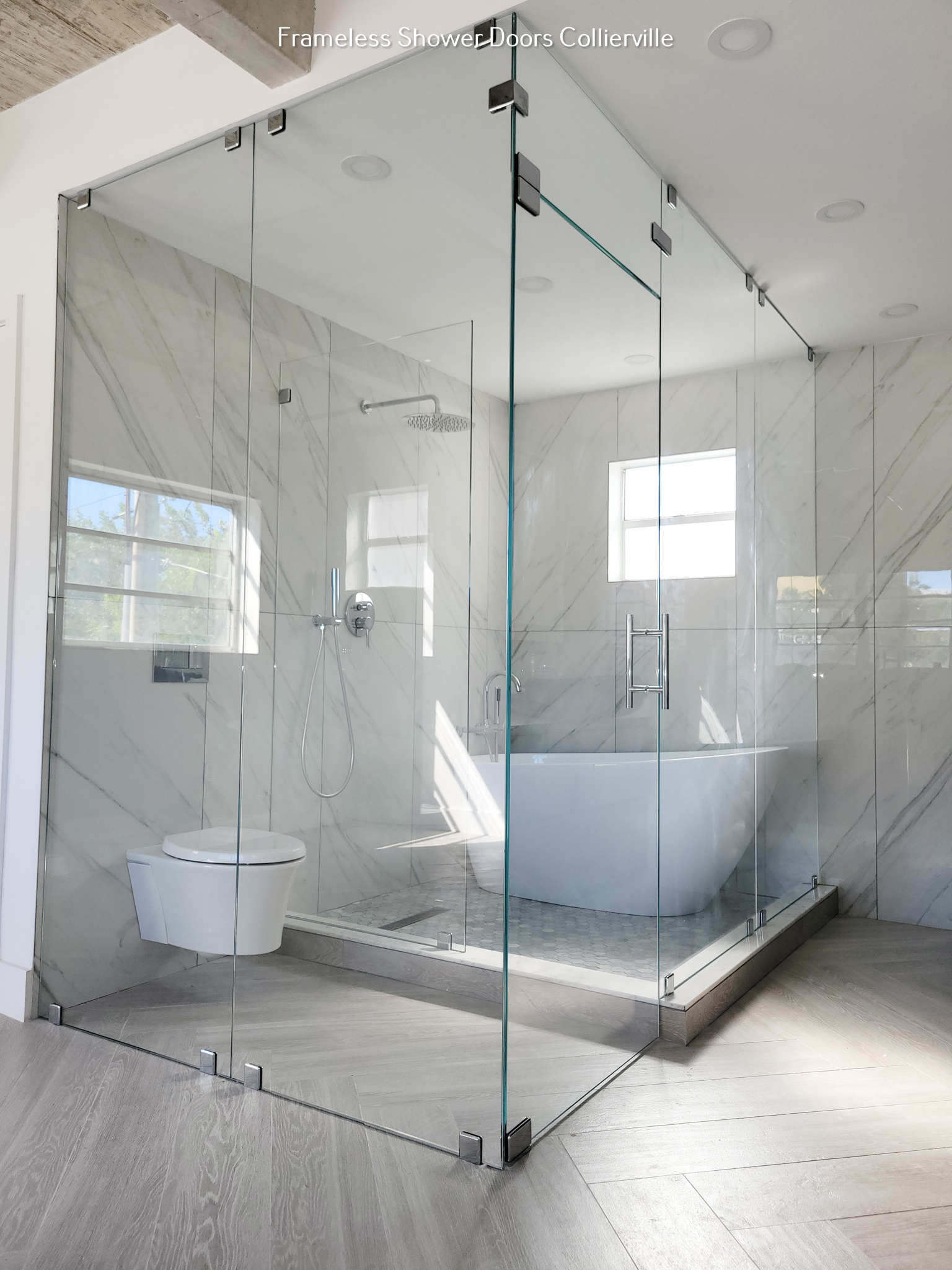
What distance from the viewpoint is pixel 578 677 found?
2469mm

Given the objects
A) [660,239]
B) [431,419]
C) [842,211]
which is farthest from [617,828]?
[842,211]

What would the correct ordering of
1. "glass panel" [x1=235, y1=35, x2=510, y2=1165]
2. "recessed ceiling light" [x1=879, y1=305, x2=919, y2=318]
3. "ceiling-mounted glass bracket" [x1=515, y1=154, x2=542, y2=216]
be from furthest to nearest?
"recessed ceiling light" [x1=879, y1=305, x2=919, y2=318] → "glass panel" [x1=235, y1=35, x2=510, y2=1165] → "ceiling-mounted glass bracket" [x1=515, y1=154, x2=542, y2=216]

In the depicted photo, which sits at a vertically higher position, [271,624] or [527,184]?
[527,184]

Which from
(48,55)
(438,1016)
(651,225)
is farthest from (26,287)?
(438,1016)

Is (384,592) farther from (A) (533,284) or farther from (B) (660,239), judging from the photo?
(B) (660,239)

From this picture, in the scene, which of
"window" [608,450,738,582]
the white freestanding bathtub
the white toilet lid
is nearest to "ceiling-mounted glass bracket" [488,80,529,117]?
"window" [608,450,738,582]

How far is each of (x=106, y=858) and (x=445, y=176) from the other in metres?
2.18

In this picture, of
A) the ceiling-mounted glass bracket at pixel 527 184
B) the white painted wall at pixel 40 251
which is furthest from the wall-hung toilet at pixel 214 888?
the ceiling-mounted glass bracket at pixel 527 184

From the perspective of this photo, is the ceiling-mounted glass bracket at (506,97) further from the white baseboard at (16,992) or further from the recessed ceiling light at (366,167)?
the white baseboard at (16,992)

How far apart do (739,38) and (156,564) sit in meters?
2.15

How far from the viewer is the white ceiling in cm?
232

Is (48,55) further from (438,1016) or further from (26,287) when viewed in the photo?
(438,1016)

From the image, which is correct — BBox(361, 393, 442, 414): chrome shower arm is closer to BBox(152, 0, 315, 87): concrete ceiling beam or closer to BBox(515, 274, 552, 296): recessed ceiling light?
BBox(515, 274, 552, 296): recessed ceiling light

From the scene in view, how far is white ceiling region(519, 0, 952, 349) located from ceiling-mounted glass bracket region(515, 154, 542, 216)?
1.28ft
